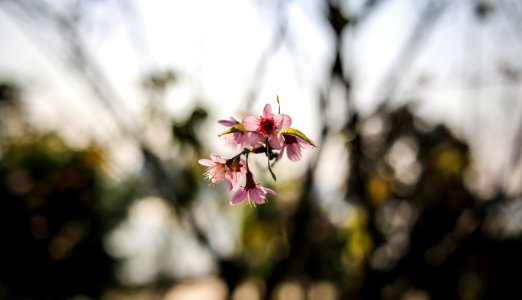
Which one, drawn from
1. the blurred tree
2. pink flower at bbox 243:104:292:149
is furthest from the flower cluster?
the blurred tree

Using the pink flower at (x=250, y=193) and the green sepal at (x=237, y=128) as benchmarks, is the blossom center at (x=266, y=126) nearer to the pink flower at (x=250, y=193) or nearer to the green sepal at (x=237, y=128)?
the green sepal at (x=237, y=128)

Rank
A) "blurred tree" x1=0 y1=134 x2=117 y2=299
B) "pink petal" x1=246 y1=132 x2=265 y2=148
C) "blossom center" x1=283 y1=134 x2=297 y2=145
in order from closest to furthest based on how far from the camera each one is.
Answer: "pink petal" x1=246 y1=132 x2=265 y2=148
"blossom center" x1=283 y1=134 x2=297 y2=145
"blurred tree" x1=0 y1=134 x2=117 y2=299

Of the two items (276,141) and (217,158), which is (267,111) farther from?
(217,158)

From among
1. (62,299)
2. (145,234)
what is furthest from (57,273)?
(145,234)

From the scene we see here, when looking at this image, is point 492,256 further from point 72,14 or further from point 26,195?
point 26,195

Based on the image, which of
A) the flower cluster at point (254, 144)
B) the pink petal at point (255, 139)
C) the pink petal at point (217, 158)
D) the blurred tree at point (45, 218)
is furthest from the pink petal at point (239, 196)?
the blurred tree at point (45, 218)

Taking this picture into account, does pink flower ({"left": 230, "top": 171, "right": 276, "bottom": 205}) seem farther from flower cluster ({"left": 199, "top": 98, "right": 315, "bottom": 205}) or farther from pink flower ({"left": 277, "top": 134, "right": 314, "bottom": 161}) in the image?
pink flower ({"left": 277, "top": 134, "right": 314, "bottom": 161})
